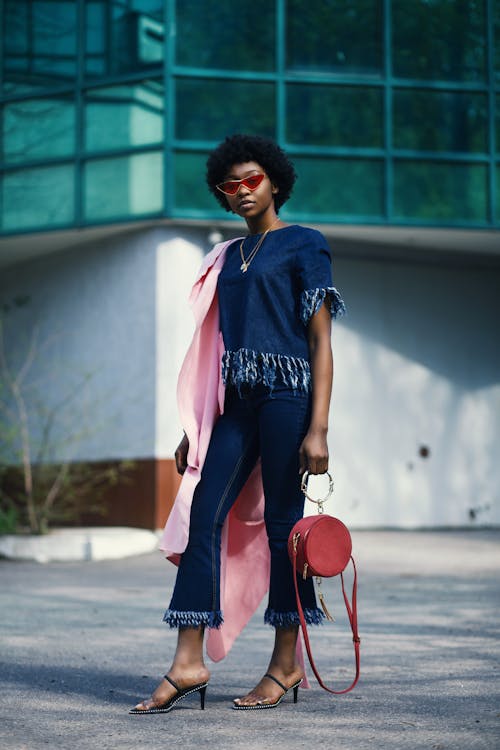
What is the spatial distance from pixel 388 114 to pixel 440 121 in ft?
2.10

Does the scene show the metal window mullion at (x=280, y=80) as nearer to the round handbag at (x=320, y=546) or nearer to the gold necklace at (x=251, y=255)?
the gold necklace at (x=251, y=255)

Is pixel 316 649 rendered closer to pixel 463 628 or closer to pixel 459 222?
pixel 463 628

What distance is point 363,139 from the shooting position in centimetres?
1445

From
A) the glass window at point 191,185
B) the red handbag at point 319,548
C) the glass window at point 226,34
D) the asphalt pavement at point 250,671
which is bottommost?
the asphalt pavement at point 250,671

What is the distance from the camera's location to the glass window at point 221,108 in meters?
13.9

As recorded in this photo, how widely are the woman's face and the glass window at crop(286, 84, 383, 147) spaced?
10.1 m

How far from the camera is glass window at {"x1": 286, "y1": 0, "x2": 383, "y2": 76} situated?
14414 mm

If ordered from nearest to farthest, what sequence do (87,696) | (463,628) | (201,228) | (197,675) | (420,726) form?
1. (420,726)
2. (197,675)
3. (87,696)
4. (463,628)
5. (201,228)

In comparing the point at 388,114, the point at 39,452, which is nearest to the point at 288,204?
the point at 388,114

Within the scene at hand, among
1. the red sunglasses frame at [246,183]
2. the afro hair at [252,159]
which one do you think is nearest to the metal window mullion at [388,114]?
the afro hair at [252,159]

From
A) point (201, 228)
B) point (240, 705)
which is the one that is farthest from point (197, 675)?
point (201, 228)

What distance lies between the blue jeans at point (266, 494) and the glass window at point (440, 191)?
415 inches

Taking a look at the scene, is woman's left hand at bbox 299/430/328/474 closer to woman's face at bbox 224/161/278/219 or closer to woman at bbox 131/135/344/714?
woman at bbox 131/135/344/714

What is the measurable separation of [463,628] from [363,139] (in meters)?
9.05
